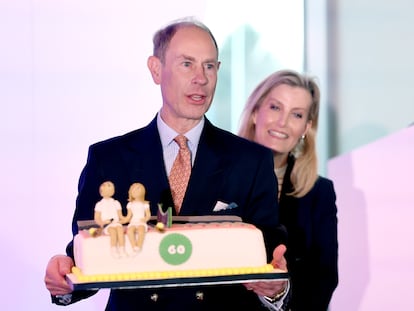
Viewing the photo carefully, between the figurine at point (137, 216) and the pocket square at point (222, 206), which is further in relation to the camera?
the pocket square at point (222, 206)

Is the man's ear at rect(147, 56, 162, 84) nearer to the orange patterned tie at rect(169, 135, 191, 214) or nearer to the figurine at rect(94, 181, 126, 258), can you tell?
the orange patterned tie at rect(169, 135, 191, 214)

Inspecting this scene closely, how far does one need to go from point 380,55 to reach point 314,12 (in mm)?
378

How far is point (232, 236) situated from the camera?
236 centimetres

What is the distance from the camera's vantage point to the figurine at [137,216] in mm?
2279

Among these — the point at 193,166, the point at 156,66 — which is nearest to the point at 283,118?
the point at 156,66

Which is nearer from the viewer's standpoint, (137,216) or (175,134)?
(137,216)

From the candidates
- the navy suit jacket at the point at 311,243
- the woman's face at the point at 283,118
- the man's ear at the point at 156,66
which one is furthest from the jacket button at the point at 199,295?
the woman's face at the point at 283,118

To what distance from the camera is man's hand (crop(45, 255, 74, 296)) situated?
2.35m

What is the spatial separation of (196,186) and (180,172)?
74mm

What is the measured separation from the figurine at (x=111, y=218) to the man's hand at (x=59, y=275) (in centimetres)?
14

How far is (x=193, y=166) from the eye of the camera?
2531mm

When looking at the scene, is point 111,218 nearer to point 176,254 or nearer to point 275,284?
point 176,254

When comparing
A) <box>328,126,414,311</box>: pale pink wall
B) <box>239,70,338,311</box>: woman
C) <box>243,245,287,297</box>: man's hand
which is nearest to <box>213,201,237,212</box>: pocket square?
<box>243,245,287,297</box>: man's hand

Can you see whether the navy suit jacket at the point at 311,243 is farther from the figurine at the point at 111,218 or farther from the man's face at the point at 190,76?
the figurine at the point at 111,218
